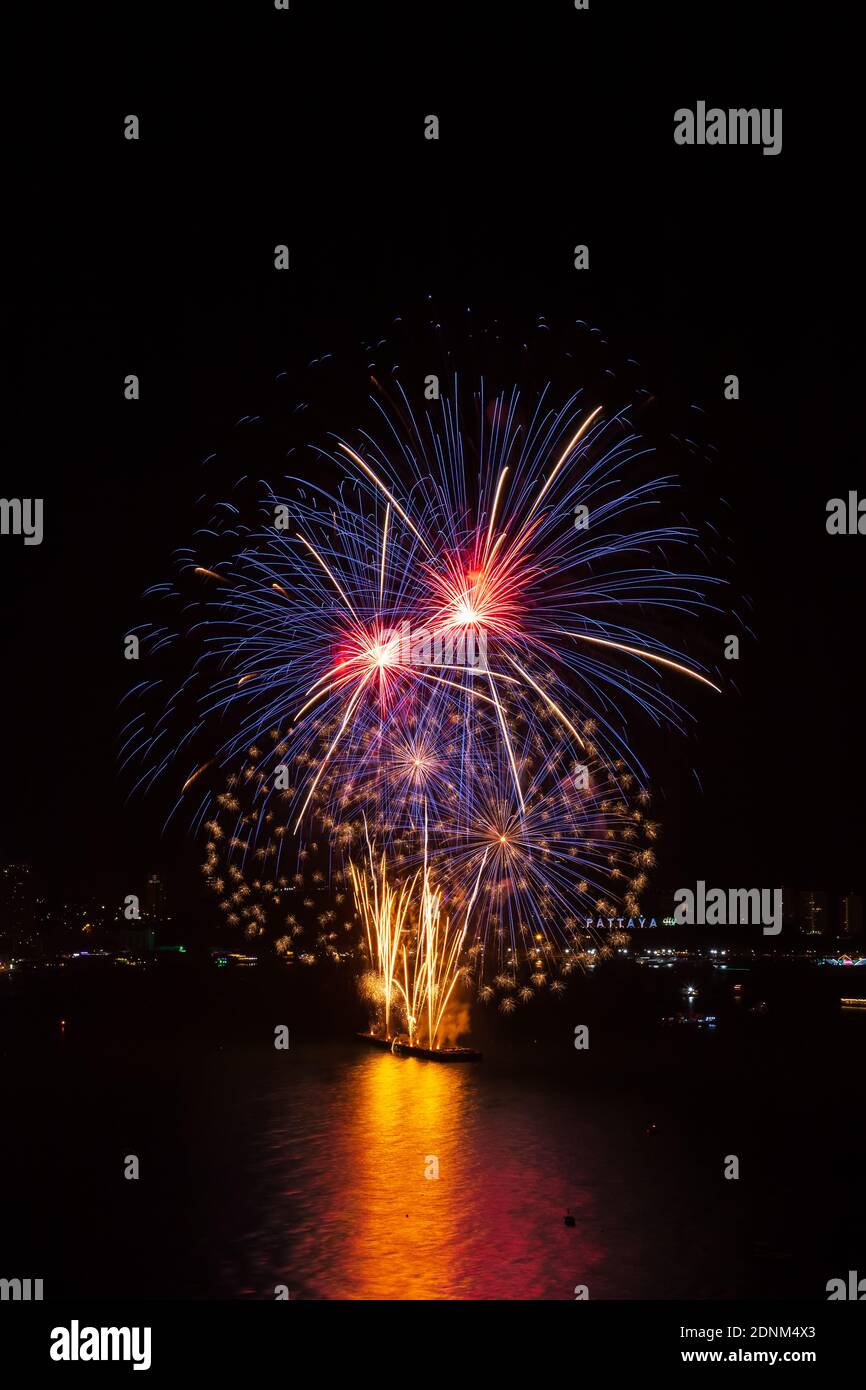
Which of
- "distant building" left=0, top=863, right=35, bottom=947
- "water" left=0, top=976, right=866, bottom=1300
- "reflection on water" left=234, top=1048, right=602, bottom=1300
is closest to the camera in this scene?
"reflection on water" left=234, top=1048, right=602, bottom=1300

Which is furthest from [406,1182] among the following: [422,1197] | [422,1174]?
[422,1197]

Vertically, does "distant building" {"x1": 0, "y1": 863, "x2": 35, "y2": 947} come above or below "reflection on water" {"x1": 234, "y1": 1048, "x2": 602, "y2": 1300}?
below

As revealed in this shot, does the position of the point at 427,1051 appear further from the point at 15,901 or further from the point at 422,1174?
the point at 15,901

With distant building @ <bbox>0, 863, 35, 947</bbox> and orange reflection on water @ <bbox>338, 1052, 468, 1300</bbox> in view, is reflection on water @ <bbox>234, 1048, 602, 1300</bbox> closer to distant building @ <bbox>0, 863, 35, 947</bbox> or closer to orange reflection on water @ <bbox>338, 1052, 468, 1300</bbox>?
orange reflection on water @ <bbox>338, 1052, 468, 1300</bbox>

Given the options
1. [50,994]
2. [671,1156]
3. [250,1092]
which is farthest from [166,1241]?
[50,994]

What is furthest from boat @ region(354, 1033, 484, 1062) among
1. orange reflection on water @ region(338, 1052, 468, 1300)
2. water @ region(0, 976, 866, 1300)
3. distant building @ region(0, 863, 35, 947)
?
distant building @ region(0, 863, 35, 947)
